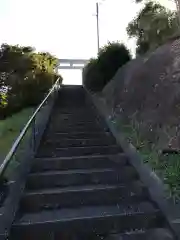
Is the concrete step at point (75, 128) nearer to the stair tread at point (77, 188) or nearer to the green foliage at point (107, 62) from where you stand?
the stair tread at point (77, 188)

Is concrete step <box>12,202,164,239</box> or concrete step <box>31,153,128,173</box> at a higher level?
concrete step <box>31,153,128,173</box>

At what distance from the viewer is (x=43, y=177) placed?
4641mm

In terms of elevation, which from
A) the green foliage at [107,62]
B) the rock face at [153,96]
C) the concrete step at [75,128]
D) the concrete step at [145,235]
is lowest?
the concrete step at [145,235]

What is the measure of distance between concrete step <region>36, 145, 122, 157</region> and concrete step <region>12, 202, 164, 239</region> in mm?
1647

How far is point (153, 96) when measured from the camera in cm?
677

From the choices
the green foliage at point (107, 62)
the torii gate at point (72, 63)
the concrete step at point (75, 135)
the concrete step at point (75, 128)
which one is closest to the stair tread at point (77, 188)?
the concrete step at point (75, 135)

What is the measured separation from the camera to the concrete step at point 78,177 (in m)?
4.61

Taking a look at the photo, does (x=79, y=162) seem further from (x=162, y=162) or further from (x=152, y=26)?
(x=152, y=26)

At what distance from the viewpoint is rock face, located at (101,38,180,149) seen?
5.46 metres

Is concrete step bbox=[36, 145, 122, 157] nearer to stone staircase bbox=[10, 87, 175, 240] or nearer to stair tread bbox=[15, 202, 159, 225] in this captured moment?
stone staircase bbox=[10, 87, 175, 240]

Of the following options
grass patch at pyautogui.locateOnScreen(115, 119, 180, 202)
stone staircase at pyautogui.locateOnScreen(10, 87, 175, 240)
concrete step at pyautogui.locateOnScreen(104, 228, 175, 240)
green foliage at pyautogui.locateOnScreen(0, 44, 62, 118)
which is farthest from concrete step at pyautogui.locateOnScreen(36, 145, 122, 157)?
green foliage at pyautogui.locateOnScreen(0, 44, 62, 118)

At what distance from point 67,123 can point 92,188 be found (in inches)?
138

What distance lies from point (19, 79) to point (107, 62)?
117 inches

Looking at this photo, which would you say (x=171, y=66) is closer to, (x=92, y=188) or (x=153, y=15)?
(x=92, y=188)
